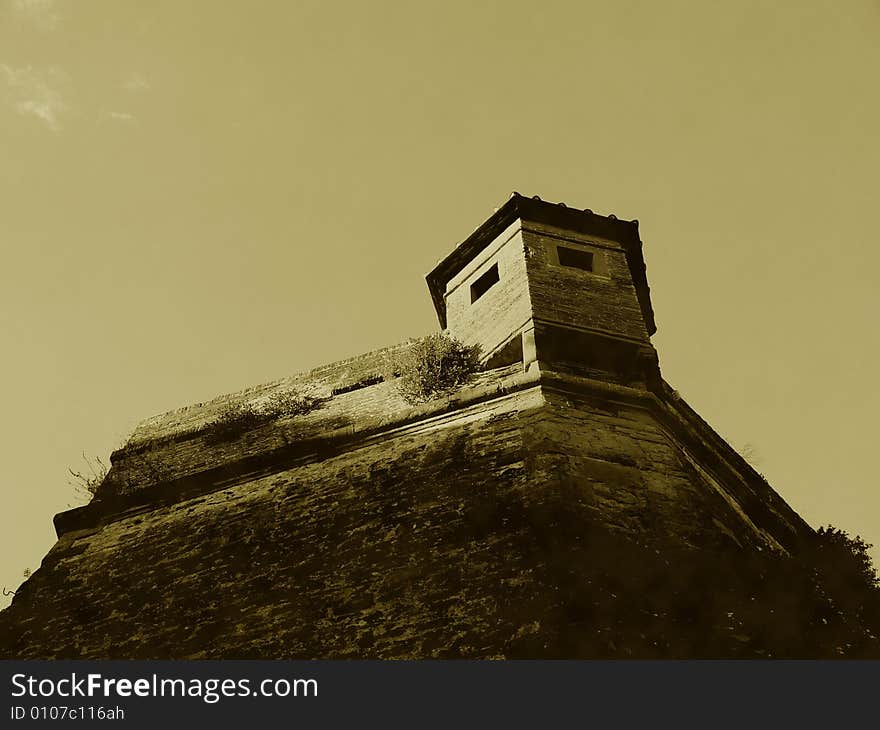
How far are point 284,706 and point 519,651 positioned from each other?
131cm

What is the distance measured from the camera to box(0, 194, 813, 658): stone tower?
5910 millimetres

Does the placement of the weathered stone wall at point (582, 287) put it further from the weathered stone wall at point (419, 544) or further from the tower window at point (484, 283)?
the weathered stone wall at point (419, 544)

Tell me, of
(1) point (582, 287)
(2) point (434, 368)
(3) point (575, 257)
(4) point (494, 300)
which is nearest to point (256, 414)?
(2) point (434, 368)

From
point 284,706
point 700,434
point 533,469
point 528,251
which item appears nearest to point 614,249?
point 528,251

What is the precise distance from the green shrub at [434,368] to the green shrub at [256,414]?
39.9 inches

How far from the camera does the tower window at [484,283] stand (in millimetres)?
10742

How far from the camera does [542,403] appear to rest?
313 inches

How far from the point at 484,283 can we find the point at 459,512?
4391 mm

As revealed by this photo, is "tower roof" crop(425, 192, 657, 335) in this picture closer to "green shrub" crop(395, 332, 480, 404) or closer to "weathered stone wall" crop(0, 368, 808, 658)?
"green shrub" crop(395, 332, 480, 404)

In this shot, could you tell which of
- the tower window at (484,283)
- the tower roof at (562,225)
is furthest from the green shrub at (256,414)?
the tower roof at (562,225)

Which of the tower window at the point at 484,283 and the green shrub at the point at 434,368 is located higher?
the tower window at the point at 484,283

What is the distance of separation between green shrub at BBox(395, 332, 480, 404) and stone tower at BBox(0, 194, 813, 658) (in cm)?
22

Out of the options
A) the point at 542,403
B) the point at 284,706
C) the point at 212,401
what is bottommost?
the point at 284,706

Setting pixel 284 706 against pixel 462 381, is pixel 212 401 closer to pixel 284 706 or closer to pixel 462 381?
pixel 462 381
